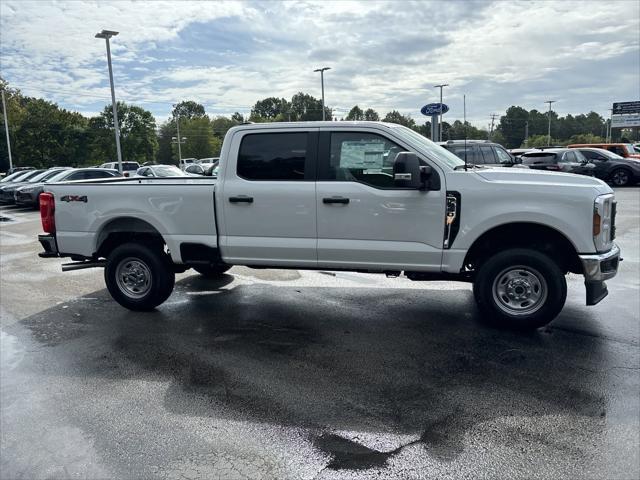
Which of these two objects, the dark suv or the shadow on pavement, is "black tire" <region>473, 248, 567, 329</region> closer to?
the shadow on pavement

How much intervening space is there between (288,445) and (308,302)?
10.7 feet

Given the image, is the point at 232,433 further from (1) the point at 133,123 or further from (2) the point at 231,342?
(1) the point at 133,123

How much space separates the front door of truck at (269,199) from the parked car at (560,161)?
18.6 metres

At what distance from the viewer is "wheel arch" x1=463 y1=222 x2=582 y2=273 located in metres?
4.99

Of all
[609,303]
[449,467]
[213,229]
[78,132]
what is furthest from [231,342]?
[78,132]

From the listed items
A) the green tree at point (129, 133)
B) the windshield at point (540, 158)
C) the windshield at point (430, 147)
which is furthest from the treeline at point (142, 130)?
the windshield at point (430, 147)

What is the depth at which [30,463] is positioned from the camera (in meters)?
3.10

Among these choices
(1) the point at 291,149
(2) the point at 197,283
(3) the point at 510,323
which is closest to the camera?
(3) the point at 510,323

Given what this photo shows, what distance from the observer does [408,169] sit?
15.7 ft

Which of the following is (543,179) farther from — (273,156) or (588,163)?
(588,163)

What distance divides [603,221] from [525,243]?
2.42 ft

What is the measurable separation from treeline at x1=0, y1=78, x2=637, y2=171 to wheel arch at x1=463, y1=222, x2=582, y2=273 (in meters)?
26.5

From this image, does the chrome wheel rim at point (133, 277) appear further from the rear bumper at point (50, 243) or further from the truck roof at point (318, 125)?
the truck roof at point (318, 125)

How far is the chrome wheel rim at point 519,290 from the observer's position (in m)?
4.98
